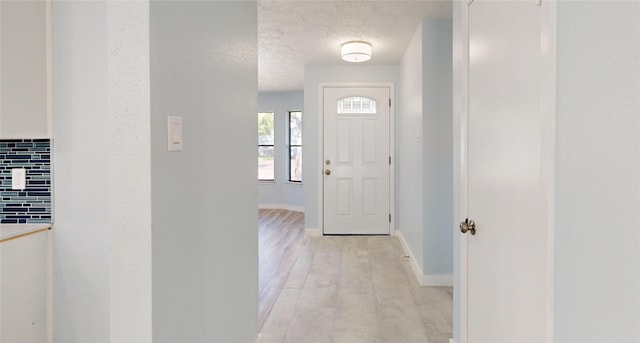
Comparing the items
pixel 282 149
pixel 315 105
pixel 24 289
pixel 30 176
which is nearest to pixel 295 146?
pixel 282 149

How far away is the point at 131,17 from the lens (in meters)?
1.17

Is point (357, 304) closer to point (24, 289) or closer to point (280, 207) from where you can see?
point (24, 289)

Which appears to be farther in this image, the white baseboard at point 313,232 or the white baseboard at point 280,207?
the white baseboard at point 280,207

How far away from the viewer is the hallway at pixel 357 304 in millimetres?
2572

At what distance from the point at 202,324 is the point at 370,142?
4.31 meters

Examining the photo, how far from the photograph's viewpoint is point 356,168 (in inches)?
221

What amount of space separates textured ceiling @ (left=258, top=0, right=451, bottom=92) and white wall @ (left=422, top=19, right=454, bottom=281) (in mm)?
261

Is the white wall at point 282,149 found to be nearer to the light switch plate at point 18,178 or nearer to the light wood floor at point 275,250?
the light wood floor at point 275,250

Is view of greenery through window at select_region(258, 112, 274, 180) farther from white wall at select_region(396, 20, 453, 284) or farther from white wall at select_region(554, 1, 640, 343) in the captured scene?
white wall at select_region(554, 1, 640, 343)

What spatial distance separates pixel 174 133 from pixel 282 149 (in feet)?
22.3

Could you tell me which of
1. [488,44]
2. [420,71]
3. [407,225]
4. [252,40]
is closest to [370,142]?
[407,225]

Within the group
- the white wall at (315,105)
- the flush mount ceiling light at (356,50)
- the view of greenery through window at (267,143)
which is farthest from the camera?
the view of greenery through window at (267,143)

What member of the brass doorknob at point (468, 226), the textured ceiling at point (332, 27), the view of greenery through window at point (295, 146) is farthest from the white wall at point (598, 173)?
the view of greenery through window at point (295, 146)

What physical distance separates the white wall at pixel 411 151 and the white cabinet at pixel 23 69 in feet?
9.53
